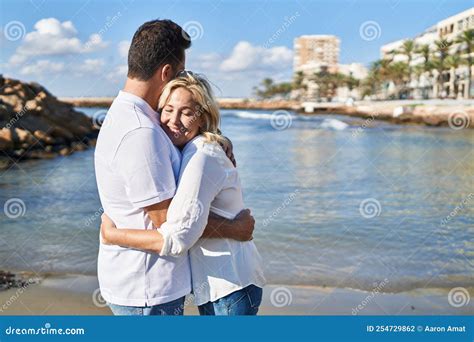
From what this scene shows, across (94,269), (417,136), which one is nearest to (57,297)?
(94,269)

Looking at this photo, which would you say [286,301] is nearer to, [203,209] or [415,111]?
[203,209]

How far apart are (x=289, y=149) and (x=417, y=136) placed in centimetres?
736

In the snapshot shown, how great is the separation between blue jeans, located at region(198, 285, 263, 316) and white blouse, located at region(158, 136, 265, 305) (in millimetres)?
25

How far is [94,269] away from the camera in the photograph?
566cm

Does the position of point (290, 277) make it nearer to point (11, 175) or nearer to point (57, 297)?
point (57, 297)

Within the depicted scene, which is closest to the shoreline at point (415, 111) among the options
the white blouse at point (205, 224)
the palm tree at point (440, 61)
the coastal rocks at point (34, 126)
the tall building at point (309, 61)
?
the palm tree at point (440, 61)

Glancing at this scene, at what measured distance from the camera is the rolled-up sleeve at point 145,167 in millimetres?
1841

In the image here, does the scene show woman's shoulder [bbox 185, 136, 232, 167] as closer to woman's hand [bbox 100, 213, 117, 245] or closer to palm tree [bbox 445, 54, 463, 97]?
woman's hand [bbox 100, 213, 117, 245]

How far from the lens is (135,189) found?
6.12 feet

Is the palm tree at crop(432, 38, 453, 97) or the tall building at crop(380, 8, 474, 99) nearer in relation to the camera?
the tall building at crop(380, 8, 474, 99)

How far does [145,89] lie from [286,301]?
313cm

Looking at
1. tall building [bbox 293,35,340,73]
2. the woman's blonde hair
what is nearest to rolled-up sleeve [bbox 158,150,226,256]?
the woman's blonde hair

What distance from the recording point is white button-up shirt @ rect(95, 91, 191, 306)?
6.07ft

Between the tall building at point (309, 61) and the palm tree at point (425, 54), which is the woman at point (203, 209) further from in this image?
the tall building at point (309, 61)
